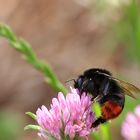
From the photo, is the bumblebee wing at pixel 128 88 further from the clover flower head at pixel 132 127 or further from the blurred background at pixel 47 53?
the blurred background at pixel 47 53

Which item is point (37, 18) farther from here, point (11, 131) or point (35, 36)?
point (11, 131)

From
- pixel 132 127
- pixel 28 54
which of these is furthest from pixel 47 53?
pixel 132 127

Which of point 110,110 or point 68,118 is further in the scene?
point 110,110

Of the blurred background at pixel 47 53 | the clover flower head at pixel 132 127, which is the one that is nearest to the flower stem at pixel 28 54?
the clover flower head at pixel 132 127

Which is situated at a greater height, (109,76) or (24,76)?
(24,76)

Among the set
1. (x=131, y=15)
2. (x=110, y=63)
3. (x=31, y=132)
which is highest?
(x=110, y=63)

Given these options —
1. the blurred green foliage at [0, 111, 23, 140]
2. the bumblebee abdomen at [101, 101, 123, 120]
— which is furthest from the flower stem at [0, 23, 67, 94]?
the blurred green foliage at [0, 111, 23, 140]

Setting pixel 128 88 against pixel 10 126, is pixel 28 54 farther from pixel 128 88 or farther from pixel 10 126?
pixel 10 126

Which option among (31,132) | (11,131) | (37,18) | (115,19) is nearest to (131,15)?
(115,19)
